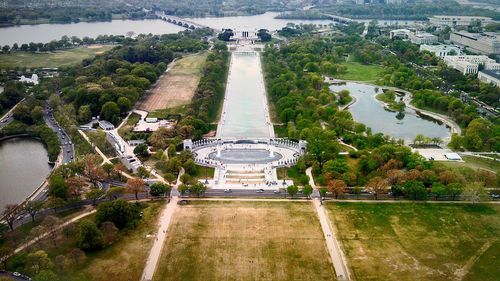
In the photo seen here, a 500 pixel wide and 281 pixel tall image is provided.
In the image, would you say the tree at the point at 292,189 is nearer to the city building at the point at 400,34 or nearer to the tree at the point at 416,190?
the tree at the point at 416,190

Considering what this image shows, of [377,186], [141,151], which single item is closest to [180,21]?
[141,151]

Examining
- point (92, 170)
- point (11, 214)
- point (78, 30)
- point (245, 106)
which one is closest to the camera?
point (11, 214)

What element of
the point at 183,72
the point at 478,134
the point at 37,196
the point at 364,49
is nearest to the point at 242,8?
the point at 364,49

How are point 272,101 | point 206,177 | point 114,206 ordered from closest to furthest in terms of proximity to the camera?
point 114,206 < point 206,177 < point 272,101

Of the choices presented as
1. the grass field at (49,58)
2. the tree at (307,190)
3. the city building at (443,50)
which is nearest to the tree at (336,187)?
the tree at (307,190)

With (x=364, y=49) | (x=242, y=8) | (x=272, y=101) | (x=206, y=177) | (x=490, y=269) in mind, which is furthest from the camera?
(x=242, y=8)

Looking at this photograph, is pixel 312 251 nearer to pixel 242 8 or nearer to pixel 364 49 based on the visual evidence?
pixel 364 49

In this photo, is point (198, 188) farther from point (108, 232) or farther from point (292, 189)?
point (108, 232)
